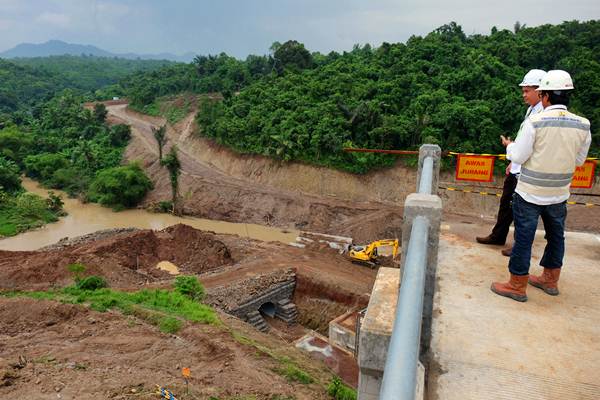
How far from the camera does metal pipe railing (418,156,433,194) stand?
4.02 m

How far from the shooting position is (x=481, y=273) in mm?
4617

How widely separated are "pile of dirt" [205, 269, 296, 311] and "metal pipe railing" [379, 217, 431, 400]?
1291cm

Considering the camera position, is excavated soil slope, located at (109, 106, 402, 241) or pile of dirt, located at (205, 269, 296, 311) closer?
Result: pile of dirt, located at (205, 269, 296, 311)

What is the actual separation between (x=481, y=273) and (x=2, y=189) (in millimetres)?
31754

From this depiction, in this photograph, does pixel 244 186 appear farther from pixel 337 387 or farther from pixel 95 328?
pixel 337 387

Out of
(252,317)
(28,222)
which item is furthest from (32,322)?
(28,222)

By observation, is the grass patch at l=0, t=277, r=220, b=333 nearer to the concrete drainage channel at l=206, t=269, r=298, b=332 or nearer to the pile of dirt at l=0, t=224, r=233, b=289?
the concrete drainage channel at l=206, t=269, r=298, b=332

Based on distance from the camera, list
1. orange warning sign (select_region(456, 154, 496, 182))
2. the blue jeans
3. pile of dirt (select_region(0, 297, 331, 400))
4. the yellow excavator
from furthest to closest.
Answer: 1. the yellow excavator
2. pile of dirt (select_region(0, 297, 331, 400))
3. orange warning sign (select_region(456, 154, 496, 182))
4. the blue jeans

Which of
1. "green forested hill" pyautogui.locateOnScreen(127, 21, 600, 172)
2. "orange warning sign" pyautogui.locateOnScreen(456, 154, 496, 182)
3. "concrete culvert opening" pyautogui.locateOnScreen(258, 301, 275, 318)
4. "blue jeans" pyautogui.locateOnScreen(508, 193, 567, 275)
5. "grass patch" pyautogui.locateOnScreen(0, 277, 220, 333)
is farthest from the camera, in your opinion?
"green forested hill" pyautogui.locateOnScreen(127, 21, 600, 172)

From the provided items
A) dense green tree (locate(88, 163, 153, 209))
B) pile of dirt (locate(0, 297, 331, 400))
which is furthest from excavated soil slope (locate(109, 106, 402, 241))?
pile of dirt (locate(0, 297, 331, 400))

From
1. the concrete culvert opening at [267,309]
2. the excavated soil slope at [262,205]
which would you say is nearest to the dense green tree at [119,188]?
the excavated soil slope at [262,205]

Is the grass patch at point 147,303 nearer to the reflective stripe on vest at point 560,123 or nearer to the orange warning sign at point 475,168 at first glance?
the orange warning sign at point 475,168

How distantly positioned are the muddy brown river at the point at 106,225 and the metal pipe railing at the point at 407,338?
21113 mm

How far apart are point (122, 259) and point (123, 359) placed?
8.75m
